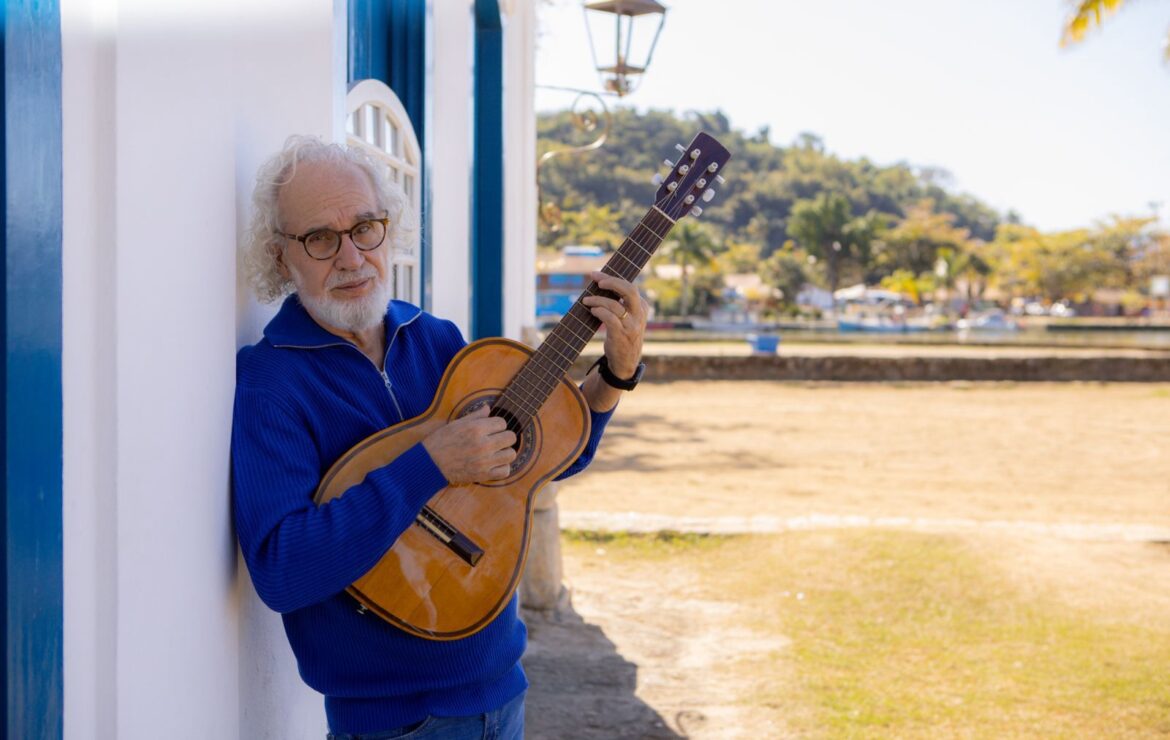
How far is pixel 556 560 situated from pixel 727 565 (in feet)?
4.16

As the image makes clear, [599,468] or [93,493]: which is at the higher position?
[93,493]

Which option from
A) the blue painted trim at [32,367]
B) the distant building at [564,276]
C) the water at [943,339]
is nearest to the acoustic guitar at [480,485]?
the blue painted trim at [32,367]

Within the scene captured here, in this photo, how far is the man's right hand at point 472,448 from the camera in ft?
5.90

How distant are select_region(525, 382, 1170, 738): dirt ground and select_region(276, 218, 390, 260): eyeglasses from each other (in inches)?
118

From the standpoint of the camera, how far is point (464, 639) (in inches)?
75.7

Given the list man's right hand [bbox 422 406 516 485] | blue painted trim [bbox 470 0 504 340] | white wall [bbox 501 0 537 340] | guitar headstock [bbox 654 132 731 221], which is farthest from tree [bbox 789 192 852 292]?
man's right hand [bbox 422 406 516 485]

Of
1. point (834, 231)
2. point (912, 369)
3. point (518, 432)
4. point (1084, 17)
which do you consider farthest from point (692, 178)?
point (834, 231)

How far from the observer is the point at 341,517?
168 cm

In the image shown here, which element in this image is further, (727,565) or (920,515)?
(920,515)

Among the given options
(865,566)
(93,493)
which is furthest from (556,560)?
(93,493)

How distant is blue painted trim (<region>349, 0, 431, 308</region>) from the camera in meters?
3.85

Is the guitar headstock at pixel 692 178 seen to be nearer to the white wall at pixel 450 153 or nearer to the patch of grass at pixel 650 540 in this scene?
the white wall at pixel 450 153

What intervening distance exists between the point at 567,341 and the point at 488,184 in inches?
149

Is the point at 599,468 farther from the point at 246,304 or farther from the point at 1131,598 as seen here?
the point at 246,304
